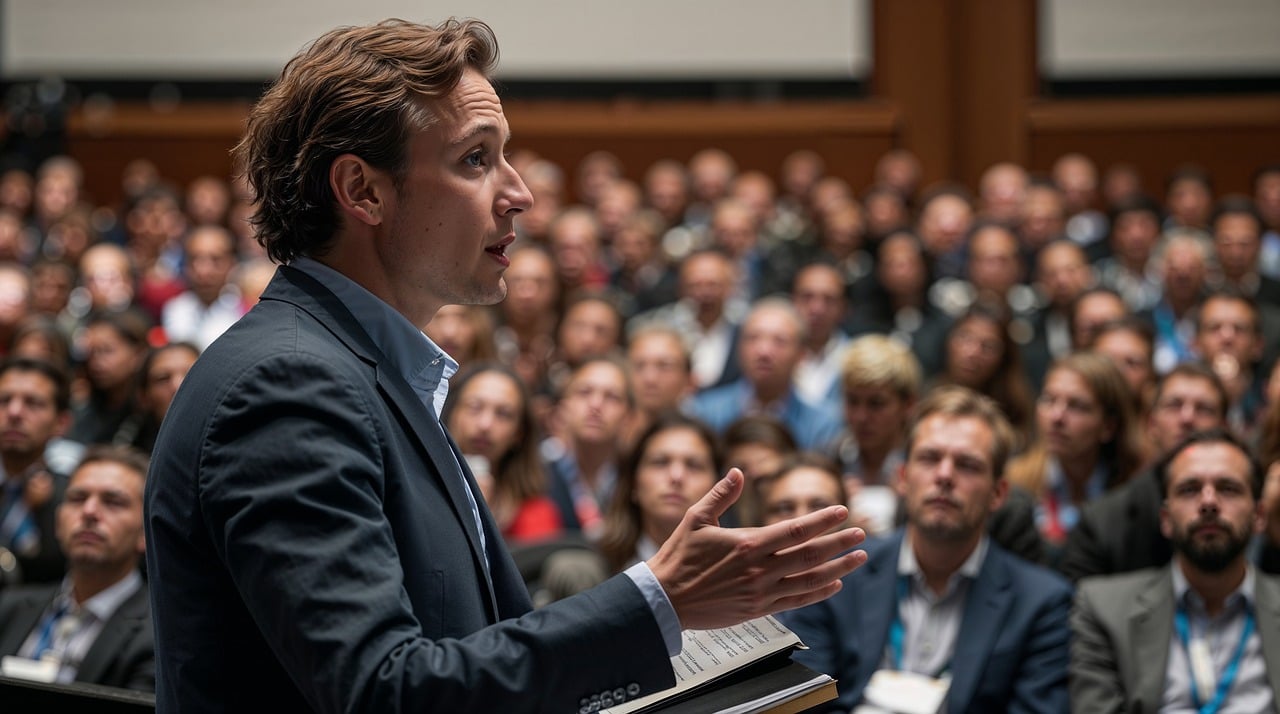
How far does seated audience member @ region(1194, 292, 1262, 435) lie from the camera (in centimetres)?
471

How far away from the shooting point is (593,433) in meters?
4.52

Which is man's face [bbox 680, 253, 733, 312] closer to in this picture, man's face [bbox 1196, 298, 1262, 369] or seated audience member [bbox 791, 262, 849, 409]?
seated audience member [bbox 791, 262, 849, 409]

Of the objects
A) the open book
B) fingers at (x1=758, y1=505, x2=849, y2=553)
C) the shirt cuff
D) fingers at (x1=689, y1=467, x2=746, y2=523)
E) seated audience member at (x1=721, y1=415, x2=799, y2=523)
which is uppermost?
fingers at (x1=689, y1=467, x2=746, y2=523)

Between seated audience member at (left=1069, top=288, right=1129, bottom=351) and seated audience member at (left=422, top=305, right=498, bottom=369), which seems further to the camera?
seated audience member at (left=1069, top=288, right=1129, bottom=351)

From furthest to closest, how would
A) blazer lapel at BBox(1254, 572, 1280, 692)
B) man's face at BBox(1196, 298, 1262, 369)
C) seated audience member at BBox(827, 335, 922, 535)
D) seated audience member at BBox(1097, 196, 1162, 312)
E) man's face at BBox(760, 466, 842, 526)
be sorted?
seated audience member at BBox(1097, 196, 1162, 312) < man's face at BBox(1196, 298, 1262, 369) < seated audience member at BBox(827, 335, 922, 535) < man's face at BBox(760, 466, 842, 526) < blazer lapel at BBox(1254, 572, 1280, 692)

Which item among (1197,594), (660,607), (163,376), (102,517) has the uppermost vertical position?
(660,607)

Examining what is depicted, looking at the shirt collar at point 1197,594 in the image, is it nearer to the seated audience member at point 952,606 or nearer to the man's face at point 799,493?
the seated audience member at point 952,606

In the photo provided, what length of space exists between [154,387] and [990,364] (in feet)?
9.24

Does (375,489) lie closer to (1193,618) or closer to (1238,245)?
(1193,618)

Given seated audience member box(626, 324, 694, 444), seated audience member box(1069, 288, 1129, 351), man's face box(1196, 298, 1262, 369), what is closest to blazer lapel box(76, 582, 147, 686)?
seated audience member box(626, 324, 694, 444)

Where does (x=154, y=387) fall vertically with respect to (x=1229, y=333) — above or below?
above

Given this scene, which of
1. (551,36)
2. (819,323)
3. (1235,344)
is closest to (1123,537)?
(1235,344)

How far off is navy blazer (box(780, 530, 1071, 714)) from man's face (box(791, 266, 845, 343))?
2.61m

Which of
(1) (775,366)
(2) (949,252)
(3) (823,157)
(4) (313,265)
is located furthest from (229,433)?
(3) (823,157)
